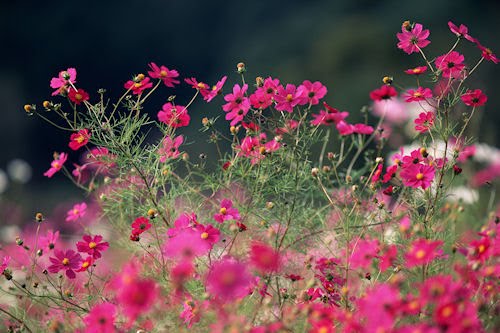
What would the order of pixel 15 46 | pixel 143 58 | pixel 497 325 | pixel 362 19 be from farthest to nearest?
pixel 143 58, pixel 15 46, pixel 362 19, pixel 497 325

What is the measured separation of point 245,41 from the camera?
10.3 metres

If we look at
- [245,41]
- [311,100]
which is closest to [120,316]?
[311,100]

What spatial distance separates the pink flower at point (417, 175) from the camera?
1.37m

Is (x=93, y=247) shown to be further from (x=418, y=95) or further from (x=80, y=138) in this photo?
(x=418, y=95)

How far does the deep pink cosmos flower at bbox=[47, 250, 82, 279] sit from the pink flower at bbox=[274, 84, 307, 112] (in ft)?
1.82

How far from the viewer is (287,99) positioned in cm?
145

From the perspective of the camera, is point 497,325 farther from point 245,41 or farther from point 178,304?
point 245,41

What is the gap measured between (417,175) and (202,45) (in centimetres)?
992

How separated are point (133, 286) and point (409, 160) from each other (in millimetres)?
711

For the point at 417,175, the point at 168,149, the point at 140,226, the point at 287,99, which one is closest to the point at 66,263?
the point at 140,226

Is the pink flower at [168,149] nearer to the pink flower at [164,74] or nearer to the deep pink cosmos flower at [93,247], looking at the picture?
the pink flower at [164,74]

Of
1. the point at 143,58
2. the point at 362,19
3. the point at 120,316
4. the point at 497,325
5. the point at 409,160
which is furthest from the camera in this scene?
the point at 143,58

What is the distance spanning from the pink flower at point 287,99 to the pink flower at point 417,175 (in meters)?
0.27

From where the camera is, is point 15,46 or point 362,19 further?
point 15,46
